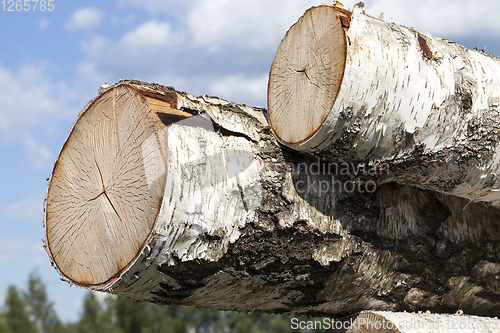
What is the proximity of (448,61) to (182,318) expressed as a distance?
26.8m

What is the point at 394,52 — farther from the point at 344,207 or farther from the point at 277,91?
the point at 344,207

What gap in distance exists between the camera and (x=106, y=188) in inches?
85.2

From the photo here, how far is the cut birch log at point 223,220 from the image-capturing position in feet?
6.53

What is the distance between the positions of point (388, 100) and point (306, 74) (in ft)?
1.46

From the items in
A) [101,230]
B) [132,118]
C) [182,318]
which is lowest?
[182,318]

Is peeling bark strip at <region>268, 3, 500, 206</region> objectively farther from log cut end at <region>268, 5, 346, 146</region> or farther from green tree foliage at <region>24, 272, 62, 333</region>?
green tree foliage at <region>24, 272, 62, 333</region>

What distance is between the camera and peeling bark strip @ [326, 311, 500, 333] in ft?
7.91

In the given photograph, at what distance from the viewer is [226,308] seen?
103 inches

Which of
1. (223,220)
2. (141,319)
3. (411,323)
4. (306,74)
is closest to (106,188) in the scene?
(223,220)

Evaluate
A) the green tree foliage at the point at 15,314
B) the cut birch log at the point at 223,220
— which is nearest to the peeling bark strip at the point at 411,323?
the cut birch log at the point at 223,220

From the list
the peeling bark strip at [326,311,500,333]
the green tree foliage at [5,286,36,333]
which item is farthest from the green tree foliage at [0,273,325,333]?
the peeling bark strip at [326,311,500,333]

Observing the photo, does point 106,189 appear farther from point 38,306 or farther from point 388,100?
point 38,306

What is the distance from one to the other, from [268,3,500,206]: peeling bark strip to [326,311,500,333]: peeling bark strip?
2.66 feet

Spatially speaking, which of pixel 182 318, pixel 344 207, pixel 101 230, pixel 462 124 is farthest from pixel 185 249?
pixel 182 318
